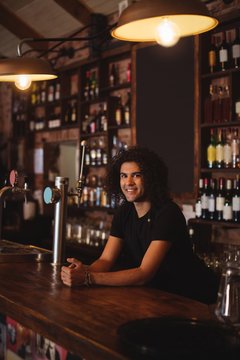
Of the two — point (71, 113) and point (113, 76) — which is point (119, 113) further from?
point (71, 113)

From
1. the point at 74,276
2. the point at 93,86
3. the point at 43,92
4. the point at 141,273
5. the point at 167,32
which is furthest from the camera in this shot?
the point at 43,92

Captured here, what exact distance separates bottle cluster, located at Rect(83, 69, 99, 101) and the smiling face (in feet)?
10.5

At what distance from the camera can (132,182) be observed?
3.03m

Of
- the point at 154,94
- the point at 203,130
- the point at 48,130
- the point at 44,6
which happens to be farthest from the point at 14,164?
the point at 203,130

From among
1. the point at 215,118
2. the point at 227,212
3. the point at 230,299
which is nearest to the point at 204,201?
the point at 227,212

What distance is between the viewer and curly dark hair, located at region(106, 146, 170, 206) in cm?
298

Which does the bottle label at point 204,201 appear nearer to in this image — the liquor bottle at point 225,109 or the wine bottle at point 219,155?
the wine bottle at point 219,155

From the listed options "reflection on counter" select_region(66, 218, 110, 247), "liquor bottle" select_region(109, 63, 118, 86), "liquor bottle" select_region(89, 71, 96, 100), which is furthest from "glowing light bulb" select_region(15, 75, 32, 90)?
"liquor bottle" select_region(89, 71, 96, 100)

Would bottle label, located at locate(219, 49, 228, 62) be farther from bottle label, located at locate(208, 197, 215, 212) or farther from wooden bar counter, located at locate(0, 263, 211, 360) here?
wooden bar counter, located at locate(0, 263, 211, 360)

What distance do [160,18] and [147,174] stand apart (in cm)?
106

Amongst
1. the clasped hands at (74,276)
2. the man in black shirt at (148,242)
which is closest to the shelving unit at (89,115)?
the man in black shirt at (148,242)

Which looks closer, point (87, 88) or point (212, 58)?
point (212, 58)

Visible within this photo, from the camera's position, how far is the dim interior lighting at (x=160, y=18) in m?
2.00

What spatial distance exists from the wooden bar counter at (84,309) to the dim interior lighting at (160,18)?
3.37ft
